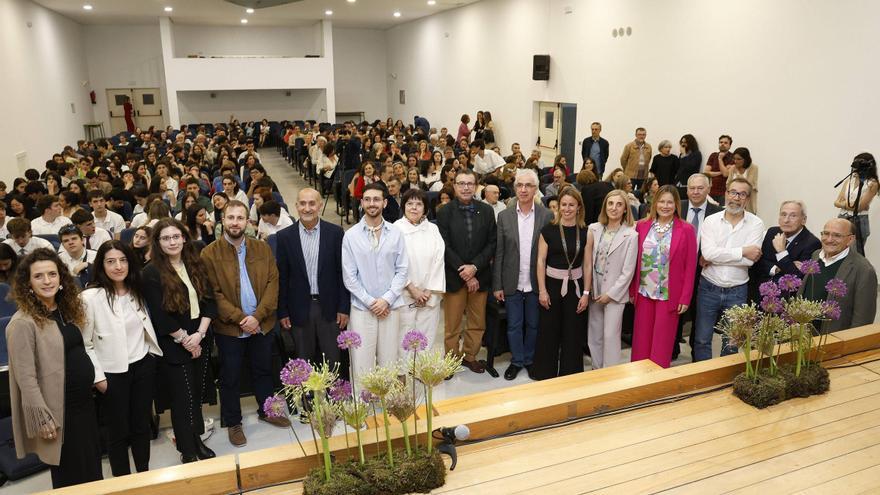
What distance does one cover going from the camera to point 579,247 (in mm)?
4262

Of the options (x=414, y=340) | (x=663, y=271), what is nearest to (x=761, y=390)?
(x=663, y=271)

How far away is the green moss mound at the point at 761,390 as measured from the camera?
2822mm

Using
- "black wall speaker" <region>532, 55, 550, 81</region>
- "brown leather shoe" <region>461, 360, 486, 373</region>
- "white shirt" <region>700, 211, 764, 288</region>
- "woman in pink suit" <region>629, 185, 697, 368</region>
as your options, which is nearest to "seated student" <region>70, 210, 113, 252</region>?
"brown leather shoe" <region>461, 360, 486, 373</region>

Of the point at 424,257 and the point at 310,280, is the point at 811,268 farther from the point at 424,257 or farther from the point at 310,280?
the point at 310,280

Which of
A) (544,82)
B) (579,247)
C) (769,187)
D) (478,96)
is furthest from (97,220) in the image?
(478,96)

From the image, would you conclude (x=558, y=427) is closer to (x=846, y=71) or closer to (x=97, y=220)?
(x=97, y=220)

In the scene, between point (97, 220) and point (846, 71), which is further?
point (846, 71)

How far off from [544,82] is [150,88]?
15.2m

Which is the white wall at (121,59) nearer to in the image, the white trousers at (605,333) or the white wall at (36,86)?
the white wall at (36,86)

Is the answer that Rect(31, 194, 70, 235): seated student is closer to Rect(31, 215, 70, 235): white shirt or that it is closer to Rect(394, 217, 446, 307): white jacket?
Rect(31, 215, 70, 235): white shirt

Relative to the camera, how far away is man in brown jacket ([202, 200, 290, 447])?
145 inches

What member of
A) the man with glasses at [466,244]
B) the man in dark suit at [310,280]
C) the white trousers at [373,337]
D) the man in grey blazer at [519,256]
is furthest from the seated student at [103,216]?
the man in grey blazer at [519,256]

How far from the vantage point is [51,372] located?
2.79 meters

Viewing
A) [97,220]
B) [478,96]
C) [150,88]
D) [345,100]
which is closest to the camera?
[97,220]
